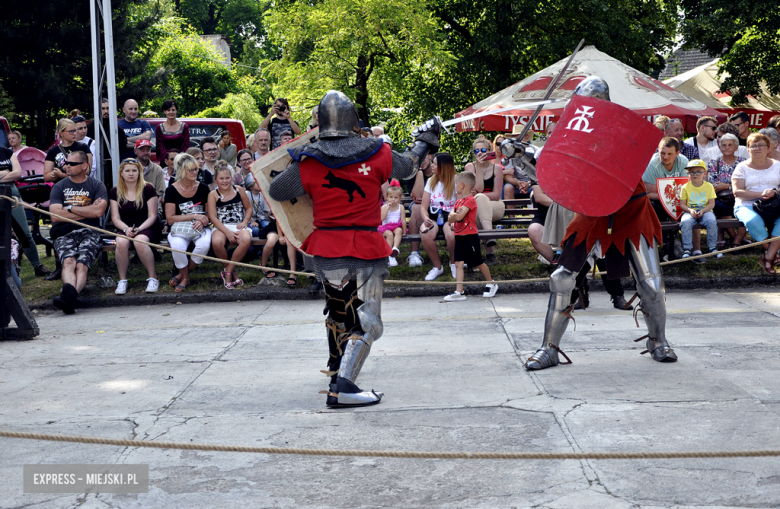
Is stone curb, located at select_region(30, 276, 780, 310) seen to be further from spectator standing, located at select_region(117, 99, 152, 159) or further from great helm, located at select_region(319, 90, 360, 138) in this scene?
great helm, located at select_region(319, 90, 360, 138)

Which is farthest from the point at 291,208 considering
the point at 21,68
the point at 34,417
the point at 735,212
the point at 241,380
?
the point at 21,68

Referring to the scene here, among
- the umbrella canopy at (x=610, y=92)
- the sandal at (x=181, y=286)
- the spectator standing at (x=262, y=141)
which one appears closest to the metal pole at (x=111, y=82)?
the sandal at (x=181, y=286)

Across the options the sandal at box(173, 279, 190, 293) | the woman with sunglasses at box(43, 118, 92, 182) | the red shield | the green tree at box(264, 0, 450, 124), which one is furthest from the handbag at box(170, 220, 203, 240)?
the green tree at box(264, 0, 450, 124)

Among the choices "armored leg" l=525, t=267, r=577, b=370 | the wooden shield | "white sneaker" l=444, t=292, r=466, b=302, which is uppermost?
the wooden shield

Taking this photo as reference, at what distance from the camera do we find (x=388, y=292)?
8.36m

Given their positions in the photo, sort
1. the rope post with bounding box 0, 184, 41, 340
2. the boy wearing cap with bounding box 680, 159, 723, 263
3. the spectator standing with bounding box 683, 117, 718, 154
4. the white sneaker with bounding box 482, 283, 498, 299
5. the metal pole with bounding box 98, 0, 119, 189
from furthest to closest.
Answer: the spectator standing with bounding box 683, 117, 718, 154
the metal pole with bounding box 98, 0, 119, 189
the boy wearing cap with bounding box 680, 159, 723, 263
the white sneaker with bounding box 482, 283, 498, 299
the rope post with bounding box 0, 184, 41, 340

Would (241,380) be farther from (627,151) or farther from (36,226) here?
(36,226)

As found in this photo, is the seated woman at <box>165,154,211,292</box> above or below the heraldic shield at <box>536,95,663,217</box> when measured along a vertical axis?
below

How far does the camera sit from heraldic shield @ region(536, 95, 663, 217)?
16.0 feet

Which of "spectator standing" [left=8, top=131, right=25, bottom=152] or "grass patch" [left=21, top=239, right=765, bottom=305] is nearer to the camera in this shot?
"grass patch" [left=21, top=239, right=765, bottom=305]

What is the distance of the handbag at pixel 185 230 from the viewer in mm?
8680

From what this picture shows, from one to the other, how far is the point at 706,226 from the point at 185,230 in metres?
5.80

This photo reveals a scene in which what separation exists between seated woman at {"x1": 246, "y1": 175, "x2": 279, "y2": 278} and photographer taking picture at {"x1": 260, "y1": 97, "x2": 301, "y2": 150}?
0.98m

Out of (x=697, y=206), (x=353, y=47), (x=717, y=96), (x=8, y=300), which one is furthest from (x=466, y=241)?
(x=353, y=47)
